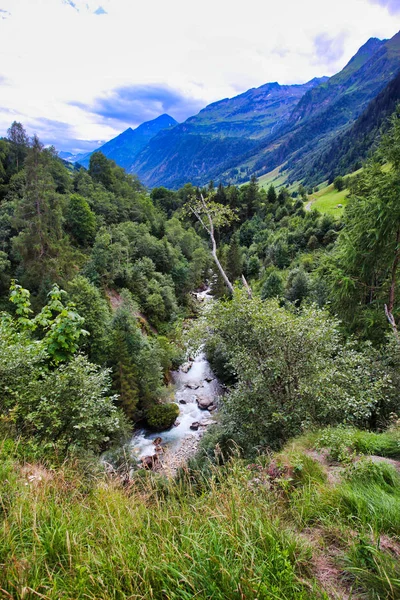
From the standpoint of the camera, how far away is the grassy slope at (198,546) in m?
2.17

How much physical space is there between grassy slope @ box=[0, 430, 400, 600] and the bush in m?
22.0

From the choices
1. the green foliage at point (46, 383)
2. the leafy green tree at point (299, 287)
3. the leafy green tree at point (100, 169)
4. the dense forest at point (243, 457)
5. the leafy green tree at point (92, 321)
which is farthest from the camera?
the leafy green tree at point (100, 169)

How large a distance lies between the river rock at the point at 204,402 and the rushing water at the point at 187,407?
220 millimetres

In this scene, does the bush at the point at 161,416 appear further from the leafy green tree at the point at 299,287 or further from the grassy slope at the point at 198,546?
the grassy slope at the point at 198,546

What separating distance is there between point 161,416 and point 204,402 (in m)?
5.11

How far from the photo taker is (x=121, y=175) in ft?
265

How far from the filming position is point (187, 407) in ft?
90.9

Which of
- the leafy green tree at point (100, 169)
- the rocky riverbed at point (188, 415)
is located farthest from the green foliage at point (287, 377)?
the leafy green tree at point (100, 169)

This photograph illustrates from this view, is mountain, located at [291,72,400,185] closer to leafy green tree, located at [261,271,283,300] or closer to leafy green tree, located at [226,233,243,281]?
leafy green tree, located at [226,233,243,281]

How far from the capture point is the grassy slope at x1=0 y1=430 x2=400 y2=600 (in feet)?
7.13

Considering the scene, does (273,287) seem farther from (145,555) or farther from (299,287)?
(145,555)

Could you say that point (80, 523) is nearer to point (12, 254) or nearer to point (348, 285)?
point (348, 285)

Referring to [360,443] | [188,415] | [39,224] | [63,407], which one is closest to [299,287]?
[188,415]

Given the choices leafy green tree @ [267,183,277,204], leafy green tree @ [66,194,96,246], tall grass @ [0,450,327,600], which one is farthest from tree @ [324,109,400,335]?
leafy green tree @ [267,183,277,204]
